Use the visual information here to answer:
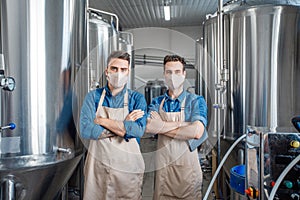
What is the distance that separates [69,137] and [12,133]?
0.96 ft

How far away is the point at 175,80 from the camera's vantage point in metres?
1.70

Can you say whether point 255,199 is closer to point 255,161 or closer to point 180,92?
point 255,161

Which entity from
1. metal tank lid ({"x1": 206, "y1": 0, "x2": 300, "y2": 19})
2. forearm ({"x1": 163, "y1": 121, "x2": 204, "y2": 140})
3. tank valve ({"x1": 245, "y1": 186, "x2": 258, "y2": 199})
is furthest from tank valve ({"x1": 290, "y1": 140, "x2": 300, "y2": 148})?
metal tank lid ({"x1": 206, "y1": 0, "x2": 300, "y2": 19})

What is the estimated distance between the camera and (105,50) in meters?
2.75

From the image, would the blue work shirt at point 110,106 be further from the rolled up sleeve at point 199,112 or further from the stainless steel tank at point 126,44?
the stainless steel tank at point 126,44

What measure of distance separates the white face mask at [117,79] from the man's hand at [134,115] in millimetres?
175

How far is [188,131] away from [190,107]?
0.53ft

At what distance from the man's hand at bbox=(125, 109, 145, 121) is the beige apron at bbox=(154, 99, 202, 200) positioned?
0.67 ft

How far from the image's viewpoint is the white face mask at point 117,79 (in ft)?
5.29

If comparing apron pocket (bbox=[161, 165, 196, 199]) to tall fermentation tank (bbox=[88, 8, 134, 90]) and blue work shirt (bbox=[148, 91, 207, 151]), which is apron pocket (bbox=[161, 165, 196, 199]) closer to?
blue work shirt (bbox=[148, 91, 207, 151])

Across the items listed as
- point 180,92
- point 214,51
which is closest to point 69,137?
point 180,92

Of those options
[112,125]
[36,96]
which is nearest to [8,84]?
[36,96]

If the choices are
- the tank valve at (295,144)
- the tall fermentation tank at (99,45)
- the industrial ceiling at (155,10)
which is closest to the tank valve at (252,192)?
the tank valve at (295,144)

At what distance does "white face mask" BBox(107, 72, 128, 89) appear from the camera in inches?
63.5
